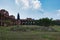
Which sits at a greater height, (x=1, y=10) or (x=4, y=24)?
(x=1, y=10)

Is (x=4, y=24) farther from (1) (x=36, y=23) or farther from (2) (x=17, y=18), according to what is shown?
(1) (x=36, y=23)

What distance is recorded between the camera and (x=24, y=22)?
76.9 m

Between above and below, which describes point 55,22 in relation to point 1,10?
below

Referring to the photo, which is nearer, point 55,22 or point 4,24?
point 4,24

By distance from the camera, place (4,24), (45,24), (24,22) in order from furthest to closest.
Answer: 1. (24,22)
2. (45,24)
3. (4,24)

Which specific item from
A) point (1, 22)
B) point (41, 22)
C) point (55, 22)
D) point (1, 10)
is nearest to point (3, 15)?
point (1, 10)

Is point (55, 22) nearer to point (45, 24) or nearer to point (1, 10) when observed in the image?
point (45, 24)

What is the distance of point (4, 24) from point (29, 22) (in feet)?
54.3

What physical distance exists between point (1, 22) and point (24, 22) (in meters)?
13.8

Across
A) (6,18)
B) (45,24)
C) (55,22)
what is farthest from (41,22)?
(6,18)

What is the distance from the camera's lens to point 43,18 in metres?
71.1

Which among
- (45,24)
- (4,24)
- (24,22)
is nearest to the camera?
(4,24)

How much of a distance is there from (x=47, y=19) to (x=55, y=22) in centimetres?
520

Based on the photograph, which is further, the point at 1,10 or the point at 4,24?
the point at 1,10
